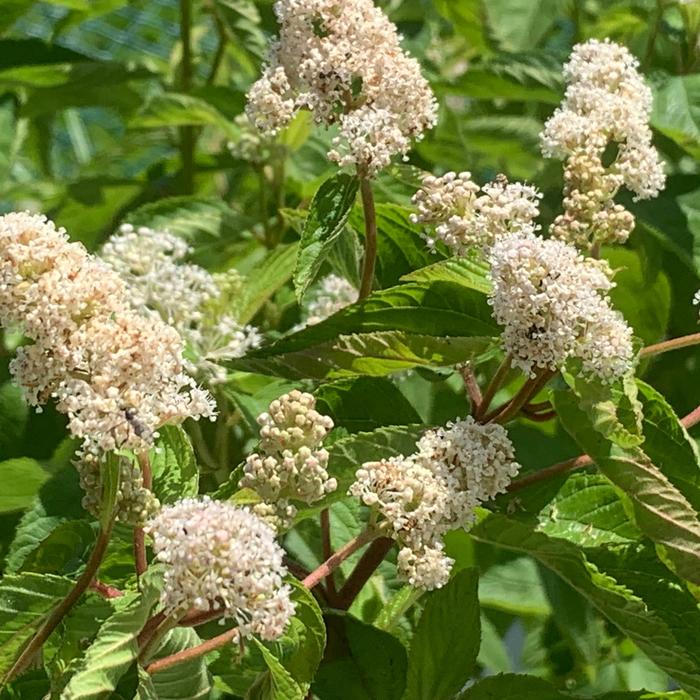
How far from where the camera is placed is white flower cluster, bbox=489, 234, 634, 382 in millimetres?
771

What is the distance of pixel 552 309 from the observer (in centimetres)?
77

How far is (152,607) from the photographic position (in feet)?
2.40

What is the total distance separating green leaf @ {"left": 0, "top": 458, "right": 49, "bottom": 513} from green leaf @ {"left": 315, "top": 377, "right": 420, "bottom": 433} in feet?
0.81

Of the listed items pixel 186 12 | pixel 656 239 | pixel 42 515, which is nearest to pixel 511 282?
pixel 42 515

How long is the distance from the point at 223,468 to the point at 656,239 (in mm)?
487

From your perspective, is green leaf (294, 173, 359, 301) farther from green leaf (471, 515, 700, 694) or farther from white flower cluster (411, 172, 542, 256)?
green leaf (471, 515, 700, 694)

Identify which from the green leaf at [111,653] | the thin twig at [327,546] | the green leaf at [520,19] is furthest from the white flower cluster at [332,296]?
the green leaf at [520,19]

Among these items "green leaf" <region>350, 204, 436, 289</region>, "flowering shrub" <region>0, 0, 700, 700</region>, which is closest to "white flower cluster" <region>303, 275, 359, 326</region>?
"flowering shrub" <region>0, 0, 700, 700</region>

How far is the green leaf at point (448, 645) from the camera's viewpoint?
2.99 feet

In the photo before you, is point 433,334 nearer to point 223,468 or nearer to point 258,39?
point 223,468

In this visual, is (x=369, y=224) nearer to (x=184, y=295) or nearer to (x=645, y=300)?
(x=184, y=295)

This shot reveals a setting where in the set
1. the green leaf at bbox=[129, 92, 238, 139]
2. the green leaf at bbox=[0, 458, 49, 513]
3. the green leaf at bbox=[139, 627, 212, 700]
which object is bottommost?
the green leaf at bbox=[0, 458, 49, 513]

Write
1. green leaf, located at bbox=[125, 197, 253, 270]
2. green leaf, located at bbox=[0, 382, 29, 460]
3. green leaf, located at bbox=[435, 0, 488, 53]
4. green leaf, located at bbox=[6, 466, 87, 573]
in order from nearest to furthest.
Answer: green leaf, located at bbox=[6, 466, 87, 573] < green leaf, located at bbox=[0, 382, 29, 460] < green leaf, located at bbox=[125, 197, 253, 270] < green leaf, located at bbox=[435, 0, 488, 53]

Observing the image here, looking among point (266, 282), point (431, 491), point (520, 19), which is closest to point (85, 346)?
point (431, 491)
